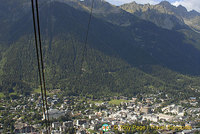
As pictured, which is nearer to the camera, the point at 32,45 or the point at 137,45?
the point at 32,45

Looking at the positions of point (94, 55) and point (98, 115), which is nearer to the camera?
point (98, 115)

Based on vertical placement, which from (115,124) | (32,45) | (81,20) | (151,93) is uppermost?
(81,20)

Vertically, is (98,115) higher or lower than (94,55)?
lower

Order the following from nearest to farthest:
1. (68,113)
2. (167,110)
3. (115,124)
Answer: (115,124) < (68,113) < (167,110)

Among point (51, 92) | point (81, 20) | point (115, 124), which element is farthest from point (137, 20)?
Result: point (115, 124)

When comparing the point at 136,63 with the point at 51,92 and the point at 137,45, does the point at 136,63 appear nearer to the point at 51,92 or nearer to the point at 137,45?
the point at 137,45

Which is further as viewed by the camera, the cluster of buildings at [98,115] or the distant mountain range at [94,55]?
the distant mountain range at [94,55]

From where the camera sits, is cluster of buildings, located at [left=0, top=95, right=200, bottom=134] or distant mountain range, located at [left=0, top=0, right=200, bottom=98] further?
distant mountain range, located at [left=0, top=0, right=200, bottom=98]

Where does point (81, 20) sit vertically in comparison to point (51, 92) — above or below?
above
